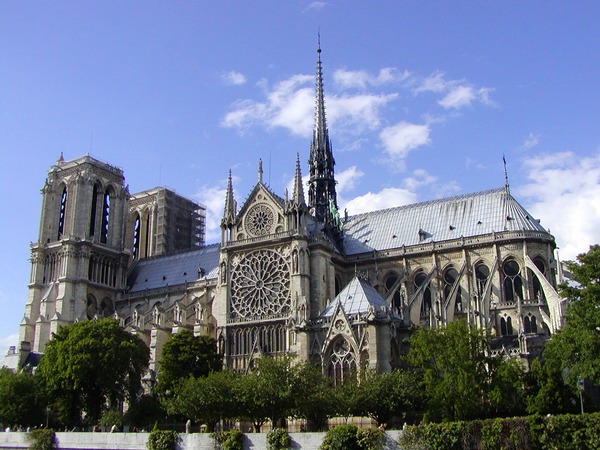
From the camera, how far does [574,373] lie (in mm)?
40094

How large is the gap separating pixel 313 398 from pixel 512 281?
25707mm

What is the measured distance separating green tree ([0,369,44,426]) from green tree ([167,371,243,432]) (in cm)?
1497

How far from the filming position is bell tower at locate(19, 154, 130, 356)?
254ft

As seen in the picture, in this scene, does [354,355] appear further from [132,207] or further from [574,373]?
[132,207]

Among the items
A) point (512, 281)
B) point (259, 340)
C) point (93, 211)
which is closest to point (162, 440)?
point (259, 340)

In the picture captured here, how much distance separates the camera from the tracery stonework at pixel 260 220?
66.0 m

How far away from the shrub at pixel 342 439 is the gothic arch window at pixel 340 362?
41.0 ft

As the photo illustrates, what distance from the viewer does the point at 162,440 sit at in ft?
136

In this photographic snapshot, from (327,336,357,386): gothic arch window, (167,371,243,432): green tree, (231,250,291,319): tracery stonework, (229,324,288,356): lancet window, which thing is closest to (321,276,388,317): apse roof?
(327,336,357,386): gothic arch window

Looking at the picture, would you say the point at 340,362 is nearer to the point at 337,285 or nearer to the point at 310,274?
the point at 310,274

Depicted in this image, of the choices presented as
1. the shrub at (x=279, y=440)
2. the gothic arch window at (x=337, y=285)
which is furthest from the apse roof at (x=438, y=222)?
the shrub at (x=279, y=440)

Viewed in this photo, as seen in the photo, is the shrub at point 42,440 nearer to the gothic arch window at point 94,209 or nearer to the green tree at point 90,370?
the green tree at point 90,370

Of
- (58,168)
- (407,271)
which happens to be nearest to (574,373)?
(407,271)

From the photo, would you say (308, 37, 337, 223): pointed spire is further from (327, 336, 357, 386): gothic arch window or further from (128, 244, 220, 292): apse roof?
(327, 336, 357, 386): gothic arch window
